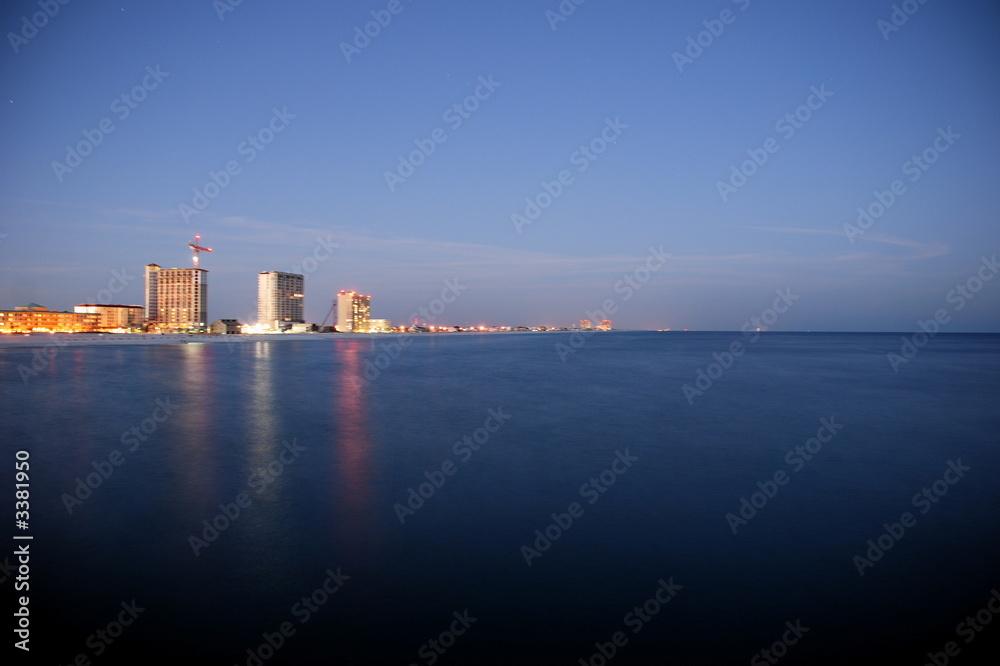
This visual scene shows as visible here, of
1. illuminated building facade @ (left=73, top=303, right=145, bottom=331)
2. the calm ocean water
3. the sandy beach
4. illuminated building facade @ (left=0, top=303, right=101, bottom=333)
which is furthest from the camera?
illuminated building facade @ (left=73, top=303, right=145, bottom=331)

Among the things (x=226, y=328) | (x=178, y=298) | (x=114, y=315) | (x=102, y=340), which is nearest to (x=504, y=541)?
(x=102, y=340)

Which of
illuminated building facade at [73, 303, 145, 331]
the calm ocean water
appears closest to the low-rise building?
illuminated building facade at [73, 303, 145, 331]

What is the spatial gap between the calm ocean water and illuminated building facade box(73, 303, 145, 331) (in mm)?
196537

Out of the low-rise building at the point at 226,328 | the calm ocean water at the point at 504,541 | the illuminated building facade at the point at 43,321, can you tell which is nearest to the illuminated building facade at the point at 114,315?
the illuminated building facade at the point at 43,321

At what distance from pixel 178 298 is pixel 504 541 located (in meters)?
199

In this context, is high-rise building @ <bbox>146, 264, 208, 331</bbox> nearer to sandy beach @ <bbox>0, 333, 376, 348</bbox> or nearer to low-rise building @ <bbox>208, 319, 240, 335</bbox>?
low-rise building @ <bbox>208, 319, 240, 335</bbox>

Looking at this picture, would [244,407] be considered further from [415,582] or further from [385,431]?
[415,582]

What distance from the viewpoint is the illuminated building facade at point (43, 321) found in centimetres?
14562

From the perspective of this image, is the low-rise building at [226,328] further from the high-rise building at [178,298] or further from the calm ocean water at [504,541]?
the calm ocean water at [504,541]

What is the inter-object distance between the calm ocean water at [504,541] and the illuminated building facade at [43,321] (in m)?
183

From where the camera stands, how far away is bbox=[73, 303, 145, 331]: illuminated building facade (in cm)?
16846

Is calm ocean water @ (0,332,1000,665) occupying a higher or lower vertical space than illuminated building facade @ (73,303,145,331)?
lower

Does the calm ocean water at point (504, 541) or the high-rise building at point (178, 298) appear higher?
the high-rise building at point (178, 298)

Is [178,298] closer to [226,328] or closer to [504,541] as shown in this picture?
[226,328]
